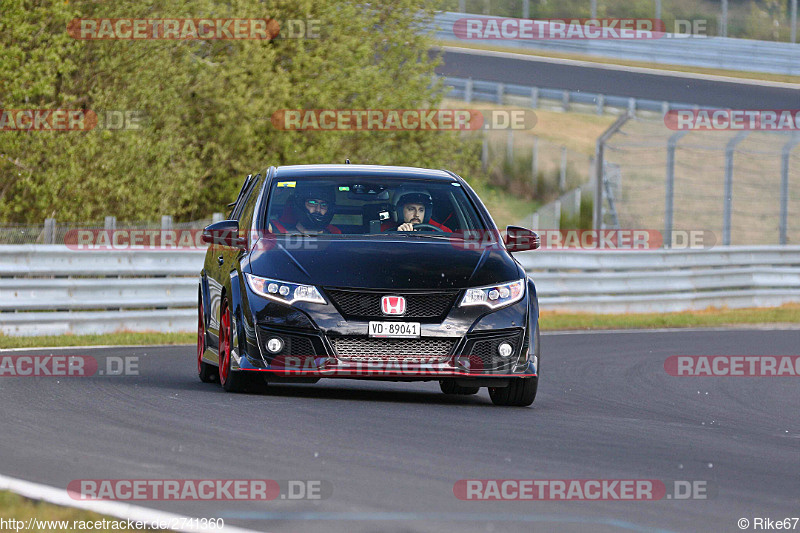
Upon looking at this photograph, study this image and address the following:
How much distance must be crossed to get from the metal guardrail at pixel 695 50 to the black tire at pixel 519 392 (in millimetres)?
28771

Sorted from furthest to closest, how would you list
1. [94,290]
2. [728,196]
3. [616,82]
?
[616,82] → [728,196] → [94,290]

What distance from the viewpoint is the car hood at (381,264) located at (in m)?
9.39

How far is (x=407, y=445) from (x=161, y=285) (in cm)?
1099

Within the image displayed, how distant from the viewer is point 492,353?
9.55 meters

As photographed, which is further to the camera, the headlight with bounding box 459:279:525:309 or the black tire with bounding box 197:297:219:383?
the black tire with bounding box 197:297:219:383

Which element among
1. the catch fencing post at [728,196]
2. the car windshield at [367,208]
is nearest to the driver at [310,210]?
the car windshield at [367,208]

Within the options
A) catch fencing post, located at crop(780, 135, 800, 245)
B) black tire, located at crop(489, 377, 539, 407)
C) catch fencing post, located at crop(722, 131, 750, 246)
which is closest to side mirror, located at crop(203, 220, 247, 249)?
black tire, located at crop(489, 377, 539, 407)

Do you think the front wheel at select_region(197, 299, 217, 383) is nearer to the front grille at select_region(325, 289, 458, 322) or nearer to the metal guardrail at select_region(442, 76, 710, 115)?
the front grille at select_region(325, 289, 458, 322)

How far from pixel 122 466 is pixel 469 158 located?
29514mm

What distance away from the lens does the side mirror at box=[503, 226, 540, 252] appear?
10.4 meters

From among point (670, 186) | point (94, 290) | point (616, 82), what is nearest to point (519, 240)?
point (94, 290)

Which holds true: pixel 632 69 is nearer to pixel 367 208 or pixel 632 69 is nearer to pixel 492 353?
pixel 367 208

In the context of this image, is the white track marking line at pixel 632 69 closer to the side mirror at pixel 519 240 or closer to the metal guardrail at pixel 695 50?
the metal guardrail at pixel 695 50

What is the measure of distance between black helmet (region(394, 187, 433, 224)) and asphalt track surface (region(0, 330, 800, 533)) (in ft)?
A: 4.14
